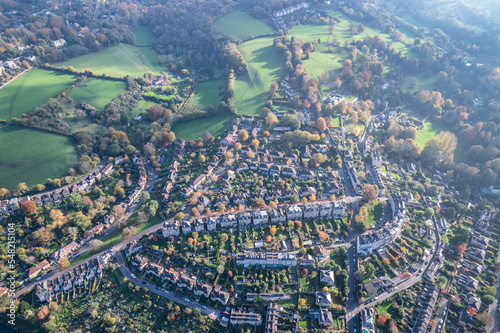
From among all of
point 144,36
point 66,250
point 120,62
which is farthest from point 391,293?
point 144,36

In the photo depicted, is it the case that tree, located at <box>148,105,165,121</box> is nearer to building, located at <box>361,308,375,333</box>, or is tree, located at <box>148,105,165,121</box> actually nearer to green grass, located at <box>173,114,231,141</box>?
green grass, located at <box>173,114,231,141</box>

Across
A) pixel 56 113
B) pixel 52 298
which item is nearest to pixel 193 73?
pixel 56 113

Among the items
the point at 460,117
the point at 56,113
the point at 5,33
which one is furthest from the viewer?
the point at 5,33

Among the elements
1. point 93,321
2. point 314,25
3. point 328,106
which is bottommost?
point 93,321

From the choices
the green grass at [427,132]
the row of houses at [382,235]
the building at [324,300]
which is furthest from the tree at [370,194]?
the green grass at [427,132]

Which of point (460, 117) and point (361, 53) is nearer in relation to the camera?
point (460, 117)

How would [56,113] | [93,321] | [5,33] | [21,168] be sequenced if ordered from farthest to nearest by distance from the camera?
1. [5,33]
2. [56,113]
3. [21,168]
4. [93,321]

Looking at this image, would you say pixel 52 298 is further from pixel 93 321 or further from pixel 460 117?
pixel 460 117
